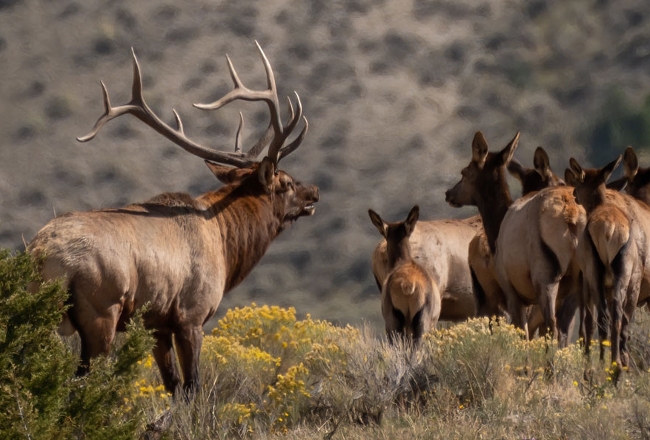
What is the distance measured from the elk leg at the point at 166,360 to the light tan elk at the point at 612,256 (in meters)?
3.19

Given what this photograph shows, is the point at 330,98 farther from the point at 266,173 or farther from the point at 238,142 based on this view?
the point at 266,173

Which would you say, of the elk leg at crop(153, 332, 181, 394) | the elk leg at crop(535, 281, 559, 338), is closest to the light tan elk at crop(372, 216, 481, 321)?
the elk leg at crop(535, 281, 559, 338)

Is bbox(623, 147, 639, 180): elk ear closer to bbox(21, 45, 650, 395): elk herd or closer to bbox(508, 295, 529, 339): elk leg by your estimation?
bbox(21, 45, 650, 395): elk herd

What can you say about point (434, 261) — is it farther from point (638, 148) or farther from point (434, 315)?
point (638, 148)

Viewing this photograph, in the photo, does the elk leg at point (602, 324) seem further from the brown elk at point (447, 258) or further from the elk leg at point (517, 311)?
the brown elk at point (447, 258)

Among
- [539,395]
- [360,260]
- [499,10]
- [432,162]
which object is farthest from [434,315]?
[499,10]

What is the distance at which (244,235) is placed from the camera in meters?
10.5

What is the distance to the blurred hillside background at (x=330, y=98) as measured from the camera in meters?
30.3

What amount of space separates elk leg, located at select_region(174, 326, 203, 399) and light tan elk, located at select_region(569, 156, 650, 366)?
9.78 feet

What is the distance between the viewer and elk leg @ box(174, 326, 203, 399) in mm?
9383

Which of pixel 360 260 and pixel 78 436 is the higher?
pixel 78 436

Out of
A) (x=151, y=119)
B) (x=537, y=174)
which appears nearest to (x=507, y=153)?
(x=537, y=174)

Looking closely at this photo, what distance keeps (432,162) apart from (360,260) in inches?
150

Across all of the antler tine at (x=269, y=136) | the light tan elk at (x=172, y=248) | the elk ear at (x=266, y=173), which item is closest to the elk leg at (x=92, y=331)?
the light tan elk at (x=172, y=248)
